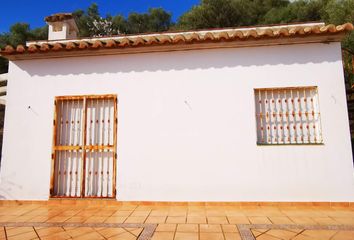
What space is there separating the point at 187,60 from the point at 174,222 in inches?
123

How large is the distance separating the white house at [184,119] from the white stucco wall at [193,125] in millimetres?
21

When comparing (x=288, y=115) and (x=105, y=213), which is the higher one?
(x=288, y=115)

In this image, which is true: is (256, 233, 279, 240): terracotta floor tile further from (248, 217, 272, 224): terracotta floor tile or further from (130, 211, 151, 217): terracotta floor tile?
(130, 211, 151, 217): terracotta floor tile

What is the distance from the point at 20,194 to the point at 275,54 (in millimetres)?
6092

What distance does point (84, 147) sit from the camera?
15.3ft

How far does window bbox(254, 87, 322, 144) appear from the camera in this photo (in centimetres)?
432

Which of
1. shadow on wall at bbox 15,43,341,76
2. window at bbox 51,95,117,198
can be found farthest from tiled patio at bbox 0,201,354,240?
shadow on wall at bbox 15,43,341,76

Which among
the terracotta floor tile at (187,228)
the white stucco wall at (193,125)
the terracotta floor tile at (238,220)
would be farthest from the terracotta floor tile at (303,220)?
the terracotta floor tile at (187,228)

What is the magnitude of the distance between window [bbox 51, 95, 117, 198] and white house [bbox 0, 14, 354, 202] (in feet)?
0.07

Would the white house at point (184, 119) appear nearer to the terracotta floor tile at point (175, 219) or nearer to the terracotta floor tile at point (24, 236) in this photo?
the terracotta floor tile at point (175, 219)

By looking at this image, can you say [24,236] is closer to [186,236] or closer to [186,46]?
[186,236]

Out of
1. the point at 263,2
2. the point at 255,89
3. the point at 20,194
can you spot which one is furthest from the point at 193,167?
the point at 263,2

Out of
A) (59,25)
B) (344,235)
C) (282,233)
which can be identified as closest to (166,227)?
(282,233)

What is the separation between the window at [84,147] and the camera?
462 centimetres
